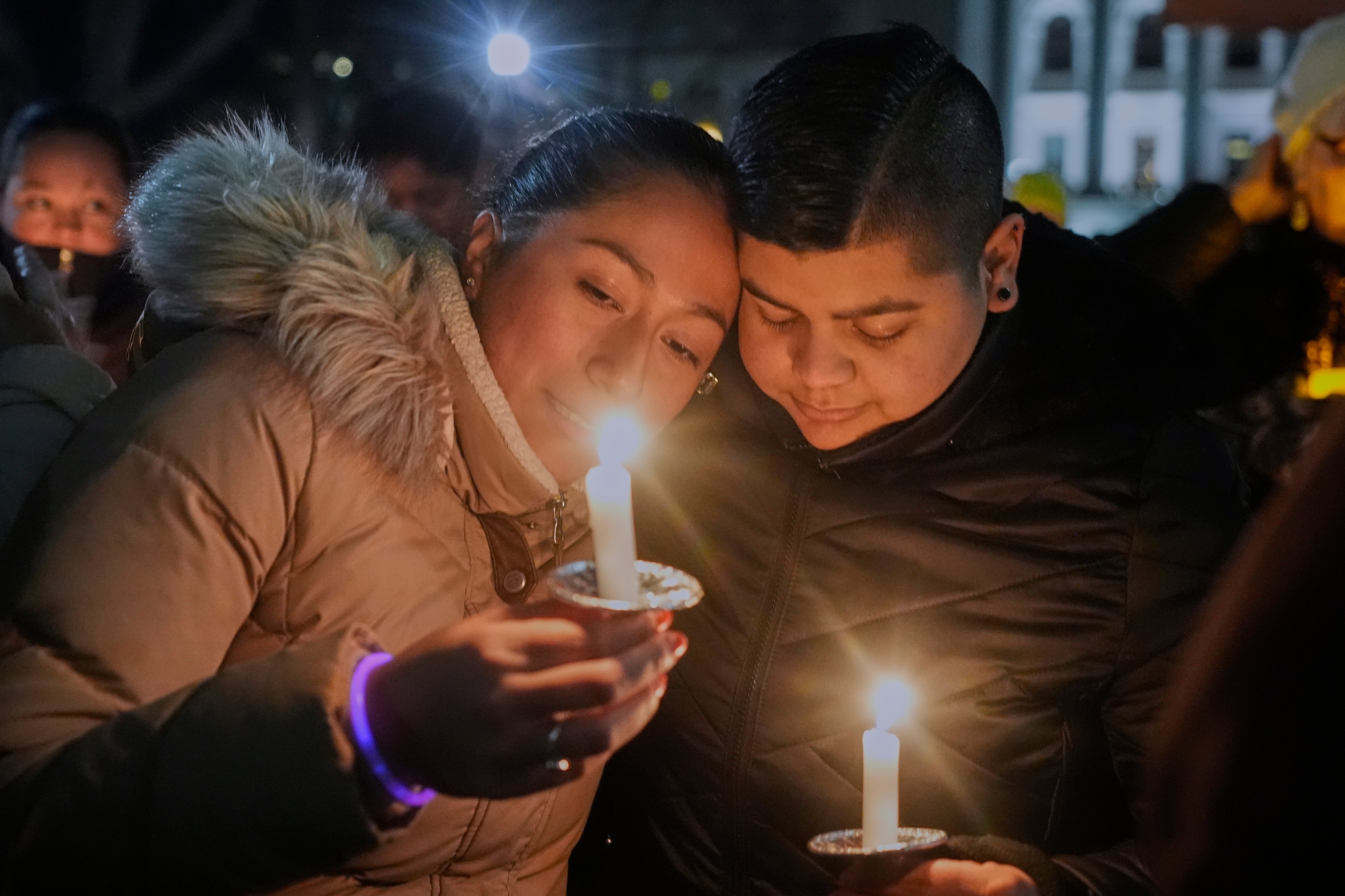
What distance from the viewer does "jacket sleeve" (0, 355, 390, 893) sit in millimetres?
1665

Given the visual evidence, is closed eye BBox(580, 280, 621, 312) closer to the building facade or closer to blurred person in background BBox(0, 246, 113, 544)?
blurred person in background BBox(0, 246, 113, 544)

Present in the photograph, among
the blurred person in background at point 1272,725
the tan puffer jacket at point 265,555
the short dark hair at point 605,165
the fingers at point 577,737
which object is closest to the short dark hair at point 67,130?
the tan puffer jacket at point 265,555

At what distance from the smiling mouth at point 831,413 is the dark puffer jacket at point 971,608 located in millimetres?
131

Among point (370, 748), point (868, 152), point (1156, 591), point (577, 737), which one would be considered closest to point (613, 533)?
point (577, 737)

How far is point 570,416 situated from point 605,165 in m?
0.56

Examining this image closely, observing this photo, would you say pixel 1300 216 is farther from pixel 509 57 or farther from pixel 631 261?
pixel 509 57

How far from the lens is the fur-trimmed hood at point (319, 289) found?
7.16ft

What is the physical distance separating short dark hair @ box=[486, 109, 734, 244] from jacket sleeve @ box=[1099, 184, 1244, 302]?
2943 millimetres

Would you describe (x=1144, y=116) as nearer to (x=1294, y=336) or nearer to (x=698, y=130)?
(x=1294, y=336)

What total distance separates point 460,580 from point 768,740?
80cm

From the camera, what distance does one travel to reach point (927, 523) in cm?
265

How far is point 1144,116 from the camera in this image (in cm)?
4334

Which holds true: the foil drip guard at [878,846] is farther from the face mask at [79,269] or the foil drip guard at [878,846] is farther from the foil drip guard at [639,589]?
the face mask at [79,269]

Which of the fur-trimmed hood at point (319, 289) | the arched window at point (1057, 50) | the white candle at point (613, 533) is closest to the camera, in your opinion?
the white candle at point (613, 533)
